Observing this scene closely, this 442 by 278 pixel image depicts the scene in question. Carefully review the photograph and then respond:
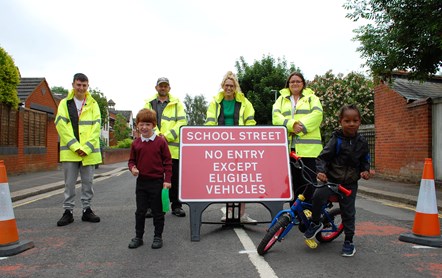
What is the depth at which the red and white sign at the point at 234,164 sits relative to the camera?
503 cm

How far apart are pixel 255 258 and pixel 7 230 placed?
2.72 metres

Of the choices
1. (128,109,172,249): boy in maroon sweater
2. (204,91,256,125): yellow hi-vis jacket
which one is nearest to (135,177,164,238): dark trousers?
(128,109,172,249): boy in maroon sweater

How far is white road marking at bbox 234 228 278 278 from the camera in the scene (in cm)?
356

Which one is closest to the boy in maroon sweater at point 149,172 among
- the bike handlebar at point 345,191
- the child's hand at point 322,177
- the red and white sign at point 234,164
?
the red and white sign at point 234,164

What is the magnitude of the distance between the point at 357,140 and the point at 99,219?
3839 mm

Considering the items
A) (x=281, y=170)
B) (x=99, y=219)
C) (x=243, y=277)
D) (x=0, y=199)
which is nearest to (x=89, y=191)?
(x=99, y=219)

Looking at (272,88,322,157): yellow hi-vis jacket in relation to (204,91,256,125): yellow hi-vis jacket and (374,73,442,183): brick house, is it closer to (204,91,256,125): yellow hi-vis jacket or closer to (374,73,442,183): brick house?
(204,91,256,125): yellow hi-vis jacket

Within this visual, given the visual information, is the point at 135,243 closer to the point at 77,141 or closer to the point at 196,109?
the point at 77,141

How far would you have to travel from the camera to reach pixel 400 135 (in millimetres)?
12375

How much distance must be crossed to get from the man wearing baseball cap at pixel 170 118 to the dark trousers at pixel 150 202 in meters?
Answer: 1.55

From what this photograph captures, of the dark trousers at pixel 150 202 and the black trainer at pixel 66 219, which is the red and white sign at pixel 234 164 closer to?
the dark trousers at pixel 150 202

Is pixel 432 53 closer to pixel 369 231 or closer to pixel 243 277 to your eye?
pixel 369 231

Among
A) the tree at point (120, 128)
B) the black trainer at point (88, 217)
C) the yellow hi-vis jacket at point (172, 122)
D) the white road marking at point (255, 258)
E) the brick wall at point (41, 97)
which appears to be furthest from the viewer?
the tree at point (120, 128)

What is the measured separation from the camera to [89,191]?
5.93 meters
